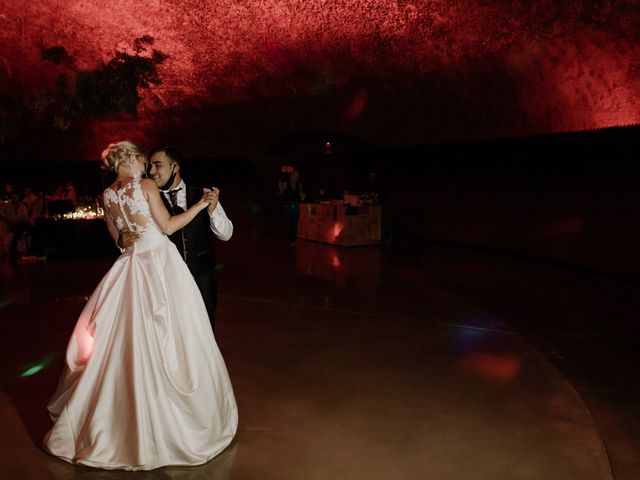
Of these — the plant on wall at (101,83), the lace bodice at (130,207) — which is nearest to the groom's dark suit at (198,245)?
the lace bodice at (130,207)

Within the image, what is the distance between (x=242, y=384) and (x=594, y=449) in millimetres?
2213

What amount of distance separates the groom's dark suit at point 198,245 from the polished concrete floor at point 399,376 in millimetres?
775

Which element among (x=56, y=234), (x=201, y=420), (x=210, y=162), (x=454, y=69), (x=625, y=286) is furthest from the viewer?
(x=210, y=162)

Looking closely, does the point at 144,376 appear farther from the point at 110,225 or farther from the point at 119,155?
the point at 119,155

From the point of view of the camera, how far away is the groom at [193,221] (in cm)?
331

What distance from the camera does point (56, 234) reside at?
983cm

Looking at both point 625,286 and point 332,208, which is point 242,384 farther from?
point 332,208

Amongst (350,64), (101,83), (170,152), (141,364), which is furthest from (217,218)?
(101,83)

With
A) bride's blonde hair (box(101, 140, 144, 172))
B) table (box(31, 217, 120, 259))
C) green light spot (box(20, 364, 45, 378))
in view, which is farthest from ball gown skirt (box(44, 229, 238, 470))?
table (box(31, 217, 120, 259))

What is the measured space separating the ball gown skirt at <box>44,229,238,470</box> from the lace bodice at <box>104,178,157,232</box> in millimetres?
67

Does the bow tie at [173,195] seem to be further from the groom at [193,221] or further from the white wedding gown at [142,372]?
the white wedding gown at [142,372]

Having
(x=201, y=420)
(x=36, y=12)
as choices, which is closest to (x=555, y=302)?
(x=201, y=420)

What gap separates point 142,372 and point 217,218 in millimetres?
1038

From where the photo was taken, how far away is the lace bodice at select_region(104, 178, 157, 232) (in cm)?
279
